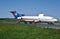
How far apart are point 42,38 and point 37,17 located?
2275 inches

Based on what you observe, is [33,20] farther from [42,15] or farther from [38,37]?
[38,37]

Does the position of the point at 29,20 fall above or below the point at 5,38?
below

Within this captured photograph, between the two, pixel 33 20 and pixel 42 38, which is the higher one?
pixel 42 38

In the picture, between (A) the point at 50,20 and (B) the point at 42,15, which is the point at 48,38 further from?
(B) the point at 42,15

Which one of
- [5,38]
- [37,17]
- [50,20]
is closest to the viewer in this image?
[5,38]

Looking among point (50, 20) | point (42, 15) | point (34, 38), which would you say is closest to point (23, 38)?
point (34, 38)

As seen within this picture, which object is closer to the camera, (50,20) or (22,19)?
(50,20)

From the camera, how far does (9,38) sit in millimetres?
17812

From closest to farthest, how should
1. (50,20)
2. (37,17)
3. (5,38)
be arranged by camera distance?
(5,38) → (50,20) → (37,17)

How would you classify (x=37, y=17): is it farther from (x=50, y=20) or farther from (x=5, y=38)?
(x=5, y=38)

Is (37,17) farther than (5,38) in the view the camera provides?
Yes

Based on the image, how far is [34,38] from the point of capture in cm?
1831

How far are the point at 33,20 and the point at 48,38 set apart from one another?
55383mm

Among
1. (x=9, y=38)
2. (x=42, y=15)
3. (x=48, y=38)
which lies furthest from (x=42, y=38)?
(x=42, y=15)
